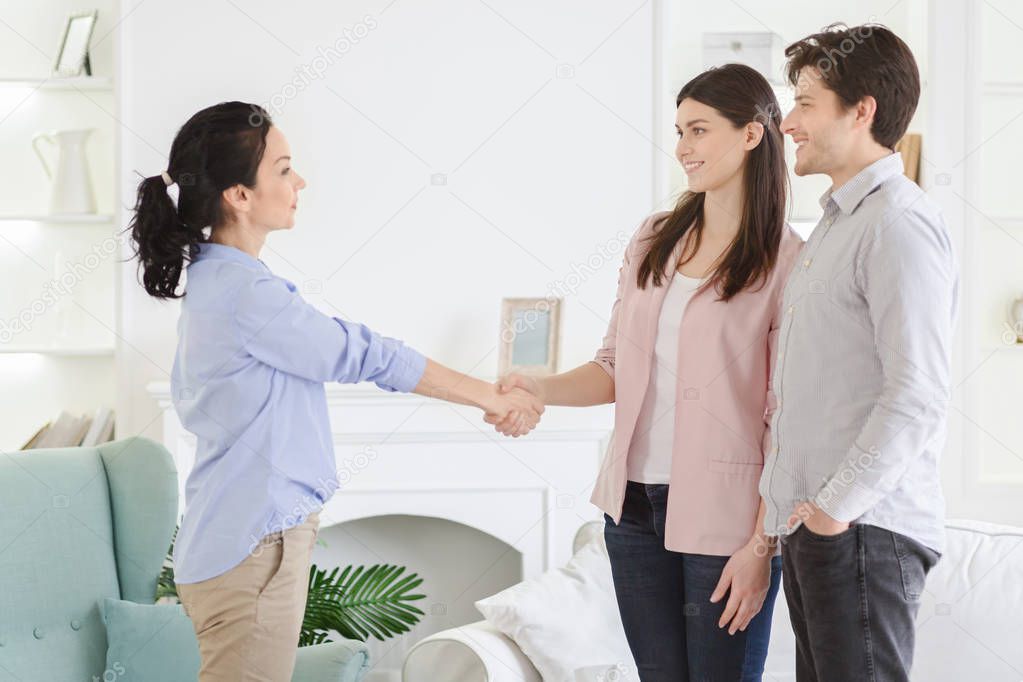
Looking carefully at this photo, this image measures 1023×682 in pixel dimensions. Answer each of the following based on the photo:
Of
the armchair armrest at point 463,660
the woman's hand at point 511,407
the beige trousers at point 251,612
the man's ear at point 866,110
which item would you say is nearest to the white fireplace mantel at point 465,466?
the armchair armrest at point 463,660

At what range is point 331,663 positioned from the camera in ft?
6.54

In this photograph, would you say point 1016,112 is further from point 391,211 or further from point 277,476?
point 277,476

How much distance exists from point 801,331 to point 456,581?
206cm

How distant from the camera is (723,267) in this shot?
1.49 meters

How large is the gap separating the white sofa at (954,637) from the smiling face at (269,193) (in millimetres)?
994

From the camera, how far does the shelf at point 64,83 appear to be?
297 centimetres

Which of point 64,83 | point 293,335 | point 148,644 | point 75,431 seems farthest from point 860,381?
point 64,83

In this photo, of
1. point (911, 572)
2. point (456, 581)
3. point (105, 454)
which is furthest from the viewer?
point (456, 581)

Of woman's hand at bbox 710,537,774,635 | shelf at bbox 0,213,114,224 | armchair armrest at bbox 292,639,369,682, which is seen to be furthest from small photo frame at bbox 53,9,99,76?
woman's hand at bbox 710,537,774,635

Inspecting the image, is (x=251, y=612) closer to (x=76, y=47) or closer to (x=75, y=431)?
(x=75, y=431)

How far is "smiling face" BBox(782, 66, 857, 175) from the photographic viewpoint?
134cm

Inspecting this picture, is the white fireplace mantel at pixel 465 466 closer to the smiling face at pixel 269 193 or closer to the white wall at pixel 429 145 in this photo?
the white wall at pixel 429 145

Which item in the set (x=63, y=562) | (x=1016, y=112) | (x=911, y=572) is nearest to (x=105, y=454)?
(x=63, y=562)

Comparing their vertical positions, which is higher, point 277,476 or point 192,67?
point 192,67
